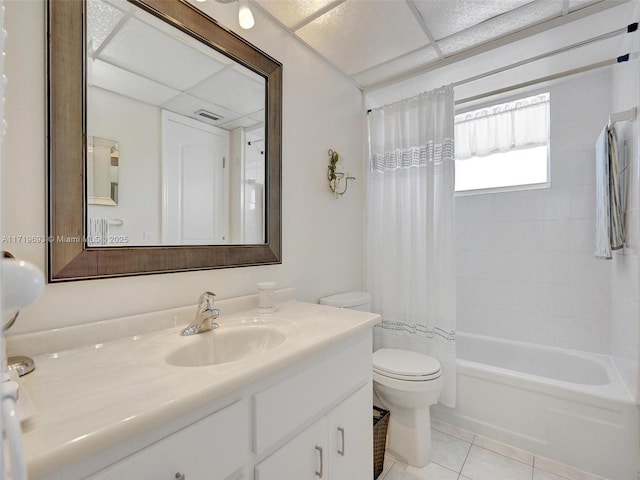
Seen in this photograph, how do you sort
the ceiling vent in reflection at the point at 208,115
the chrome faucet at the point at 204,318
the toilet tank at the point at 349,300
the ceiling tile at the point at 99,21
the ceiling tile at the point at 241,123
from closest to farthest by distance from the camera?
the ceiling tile at the point at 99,21 → the chrome faucet at the point at 204,318 → the ceiling vent in reflection at the point at 208,115 → the ceiling tile at the point at 241,123 → the toilet tank at the point at 349,300

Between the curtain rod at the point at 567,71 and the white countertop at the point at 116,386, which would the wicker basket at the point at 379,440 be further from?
the curtain rod at the point at 567,71

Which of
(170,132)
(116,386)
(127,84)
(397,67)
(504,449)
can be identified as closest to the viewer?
(116,386)

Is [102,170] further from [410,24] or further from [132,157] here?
[410,24]

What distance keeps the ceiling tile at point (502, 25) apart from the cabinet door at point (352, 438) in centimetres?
189

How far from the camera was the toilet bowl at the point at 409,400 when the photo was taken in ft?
5.23

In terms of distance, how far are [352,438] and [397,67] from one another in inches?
82.5

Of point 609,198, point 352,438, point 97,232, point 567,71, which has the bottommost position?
point 352,438

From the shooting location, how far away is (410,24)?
1.62 metres

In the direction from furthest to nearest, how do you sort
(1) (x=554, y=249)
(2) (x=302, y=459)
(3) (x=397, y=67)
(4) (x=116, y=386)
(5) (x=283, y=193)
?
(1) (x=554, y=249)
(3) (x=397, y=67)
(5) (x=283, y=193)
(2) (x=302, y=459)
(4) (x=116, y=386)

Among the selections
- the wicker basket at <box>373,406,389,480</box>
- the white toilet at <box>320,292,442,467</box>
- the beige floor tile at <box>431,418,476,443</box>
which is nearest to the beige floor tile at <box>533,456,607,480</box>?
the beige floor tile at <box>431,418,476,443</box>

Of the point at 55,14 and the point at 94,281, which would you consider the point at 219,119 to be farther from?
the point at 94,281

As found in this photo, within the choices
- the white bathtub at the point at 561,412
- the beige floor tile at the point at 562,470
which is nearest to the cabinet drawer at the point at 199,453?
the white bathtub at the point at 561,412

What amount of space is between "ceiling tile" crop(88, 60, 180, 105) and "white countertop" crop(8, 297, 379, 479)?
77cm

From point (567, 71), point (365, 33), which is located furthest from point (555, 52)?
point (365, 33)
